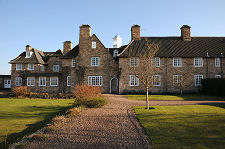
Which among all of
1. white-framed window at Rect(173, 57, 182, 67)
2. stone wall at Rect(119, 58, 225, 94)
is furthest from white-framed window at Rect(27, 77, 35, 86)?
white-framed window at Rect(173, 57, 182, 67)

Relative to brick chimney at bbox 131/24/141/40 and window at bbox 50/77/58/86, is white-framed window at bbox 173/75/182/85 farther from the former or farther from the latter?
window at bbox 50/77/58/86

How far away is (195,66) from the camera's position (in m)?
25.2

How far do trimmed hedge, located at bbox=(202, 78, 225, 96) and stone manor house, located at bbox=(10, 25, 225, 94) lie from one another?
1642mm

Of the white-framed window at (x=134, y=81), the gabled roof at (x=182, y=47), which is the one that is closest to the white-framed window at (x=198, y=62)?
the gabled roof at (x=182, y=47)

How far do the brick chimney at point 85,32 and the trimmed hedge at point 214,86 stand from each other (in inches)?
852

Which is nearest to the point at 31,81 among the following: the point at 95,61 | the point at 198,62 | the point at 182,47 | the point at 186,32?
the point at 95,61

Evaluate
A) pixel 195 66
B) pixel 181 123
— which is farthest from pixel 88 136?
pixel 195 66

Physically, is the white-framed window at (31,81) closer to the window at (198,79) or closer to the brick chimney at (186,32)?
the brick chimney at (186,32)

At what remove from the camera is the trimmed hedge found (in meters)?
20.1

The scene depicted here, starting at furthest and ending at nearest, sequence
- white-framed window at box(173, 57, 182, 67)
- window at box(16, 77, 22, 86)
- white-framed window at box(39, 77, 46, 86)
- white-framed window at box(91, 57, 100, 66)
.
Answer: window at box(16, 77, 22, 86)
white-framed window at box(39, 77, 46, 86)
white-framed window at box(91, 57, 100, 66)
white-framed window at box(173, 57, 182, 67)

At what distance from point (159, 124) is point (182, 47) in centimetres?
2273

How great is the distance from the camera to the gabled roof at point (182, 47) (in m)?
25.0

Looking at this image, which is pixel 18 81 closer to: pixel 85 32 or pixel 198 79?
pixel 85 32

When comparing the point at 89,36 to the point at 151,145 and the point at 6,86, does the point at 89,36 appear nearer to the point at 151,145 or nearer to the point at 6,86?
the point at 151,145
